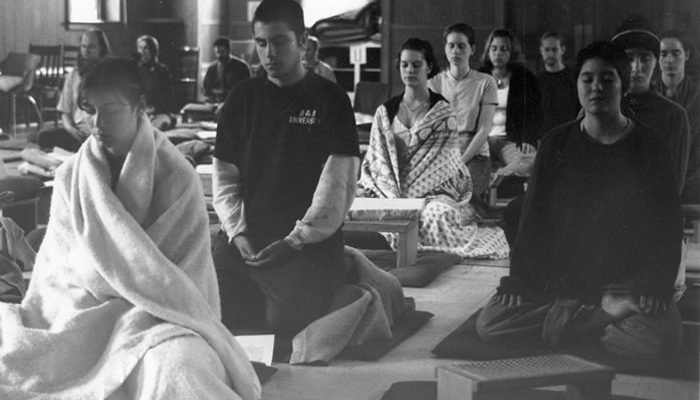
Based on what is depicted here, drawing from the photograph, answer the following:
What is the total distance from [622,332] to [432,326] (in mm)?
604

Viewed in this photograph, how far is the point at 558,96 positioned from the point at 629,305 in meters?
0.55

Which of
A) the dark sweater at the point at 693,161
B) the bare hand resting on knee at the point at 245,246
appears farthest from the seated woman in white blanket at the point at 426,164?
the bare hand resting on knee at the point at 245,246

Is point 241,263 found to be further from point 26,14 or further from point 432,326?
point 26,14

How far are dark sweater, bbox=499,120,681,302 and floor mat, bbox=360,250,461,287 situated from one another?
79cm

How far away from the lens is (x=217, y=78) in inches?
113

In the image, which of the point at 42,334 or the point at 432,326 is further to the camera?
the point at 432,326

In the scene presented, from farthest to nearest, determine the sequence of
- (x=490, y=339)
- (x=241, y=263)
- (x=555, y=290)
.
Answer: (x=241, y=263)
(x=490, y=339)
(x=555, y=290)

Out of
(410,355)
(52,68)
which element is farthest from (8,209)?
(410,355)

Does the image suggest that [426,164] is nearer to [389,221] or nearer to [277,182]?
[389,221]

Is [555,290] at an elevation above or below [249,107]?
below

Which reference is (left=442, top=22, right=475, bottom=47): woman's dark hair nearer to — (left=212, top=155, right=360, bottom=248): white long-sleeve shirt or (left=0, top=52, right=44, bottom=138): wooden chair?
(left=212, top=155, right=360, bottom=248): white long-sleeve shirt

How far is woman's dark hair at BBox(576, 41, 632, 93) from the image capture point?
2.44 metres

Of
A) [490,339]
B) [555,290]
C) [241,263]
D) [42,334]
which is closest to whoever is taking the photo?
[42,334]

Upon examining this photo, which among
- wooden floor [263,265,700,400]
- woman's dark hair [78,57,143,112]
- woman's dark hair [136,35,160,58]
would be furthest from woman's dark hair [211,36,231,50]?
wooden floor [263,265,700,400]
